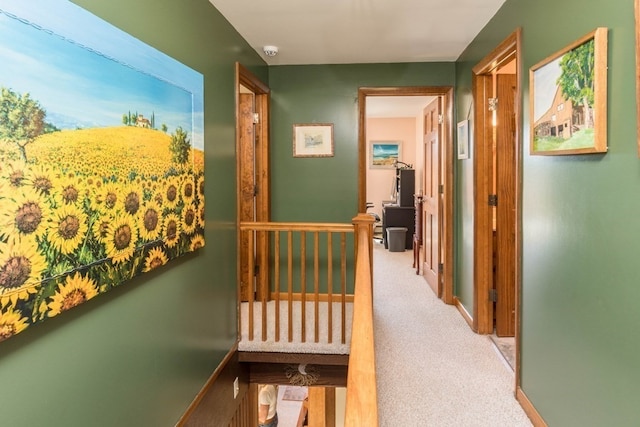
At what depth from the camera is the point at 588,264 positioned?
158 cm

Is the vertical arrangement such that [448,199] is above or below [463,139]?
below

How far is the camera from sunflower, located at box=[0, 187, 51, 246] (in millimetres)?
1035

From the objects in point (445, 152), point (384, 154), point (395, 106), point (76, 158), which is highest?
point (395, 106)

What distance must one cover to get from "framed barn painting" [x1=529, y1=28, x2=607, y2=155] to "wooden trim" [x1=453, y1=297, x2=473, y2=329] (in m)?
1.72

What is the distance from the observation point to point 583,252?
1.62 m

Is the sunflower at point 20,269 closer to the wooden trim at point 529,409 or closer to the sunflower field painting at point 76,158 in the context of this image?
the sunflower field painting at point 76,158

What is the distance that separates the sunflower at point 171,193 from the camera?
1.87 m

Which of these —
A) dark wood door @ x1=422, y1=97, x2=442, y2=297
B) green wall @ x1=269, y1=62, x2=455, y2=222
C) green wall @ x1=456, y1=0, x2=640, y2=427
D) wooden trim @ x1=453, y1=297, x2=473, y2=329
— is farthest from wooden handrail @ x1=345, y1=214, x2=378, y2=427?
dark wood door @ x1=422, y1=97, x2=442, y2=297

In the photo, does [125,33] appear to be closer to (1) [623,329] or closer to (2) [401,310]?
(1) [623,329]

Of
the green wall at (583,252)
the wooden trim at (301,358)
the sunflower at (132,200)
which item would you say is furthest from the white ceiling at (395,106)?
the sunflower at (132,200)

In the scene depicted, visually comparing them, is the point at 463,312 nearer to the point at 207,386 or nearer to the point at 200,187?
the point at 207,386

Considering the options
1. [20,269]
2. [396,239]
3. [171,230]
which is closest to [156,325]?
[171,230]

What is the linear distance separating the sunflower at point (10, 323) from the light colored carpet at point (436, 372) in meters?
1.66

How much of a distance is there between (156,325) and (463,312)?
2.57 meters
